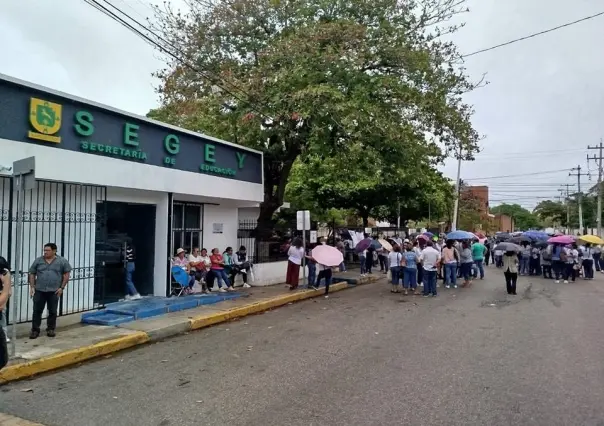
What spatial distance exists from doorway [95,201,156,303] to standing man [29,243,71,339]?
2.42 metres

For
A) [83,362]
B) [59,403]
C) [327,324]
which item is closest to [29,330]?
[83,362]

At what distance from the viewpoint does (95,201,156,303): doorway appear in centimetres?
1175

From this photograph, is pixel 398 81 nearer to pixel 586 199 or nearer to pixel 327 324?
pixel 327 324

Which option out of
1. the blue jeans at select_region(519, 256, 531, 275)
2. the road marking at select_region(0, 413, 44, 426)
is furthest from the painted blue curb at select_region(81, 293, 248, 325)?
the blue jeans at select_region(519, 256, 531, 275)

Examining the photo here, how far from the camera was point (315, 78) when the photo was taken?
15438 millimetres

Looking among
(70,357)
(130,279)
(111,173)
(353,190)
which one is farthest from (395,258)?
(353,190)

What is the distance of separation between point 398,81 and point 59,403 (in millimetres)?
13416

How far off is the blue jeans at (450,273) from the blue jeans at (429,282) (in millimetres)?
2344

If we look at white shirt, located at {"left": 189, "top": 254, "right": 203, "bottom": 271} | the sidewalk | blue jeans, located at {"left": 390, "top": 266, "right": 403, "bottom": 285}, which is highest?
white shirt, located at {"left": 189, "top": 254, "right": 203, "bottom": 271}

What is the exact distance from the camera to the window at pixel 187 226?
14.5m

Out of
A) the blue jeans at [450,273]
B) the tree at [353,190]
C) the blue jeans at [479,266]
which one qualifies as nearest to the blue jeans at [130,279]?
the blue jeans at [450,273]

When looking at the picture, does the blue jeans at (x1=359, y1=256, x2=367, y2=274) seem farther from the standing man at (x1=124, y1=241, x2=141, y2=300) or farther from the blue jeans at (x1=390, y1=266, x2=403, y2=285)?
the standing man at (x1=124, y1=241, x2=141, y2=300)

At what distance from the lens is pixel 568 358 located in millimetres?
7652

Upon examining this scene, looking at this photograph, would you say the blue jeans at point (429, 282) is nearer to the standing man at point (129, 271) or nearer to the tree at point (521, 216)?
the standing man at point (129, 271)
